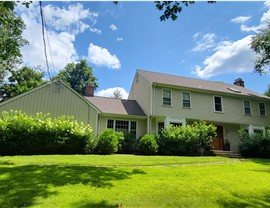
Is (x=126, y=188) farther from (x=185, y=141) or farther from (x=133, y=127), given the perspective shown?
(x=133, y=127)

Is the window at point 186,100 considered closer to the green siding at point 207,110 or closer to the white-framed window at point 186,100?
the white-framed window at point 186,100

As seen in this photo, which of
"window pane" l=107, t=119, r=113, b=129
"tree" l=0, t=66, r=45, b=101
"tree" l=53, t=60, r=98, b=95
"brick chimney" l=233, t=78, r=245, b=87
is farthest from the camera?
"tree" l=53, t=60, r=98, b=95

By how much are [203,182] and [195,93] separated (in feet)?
43.8

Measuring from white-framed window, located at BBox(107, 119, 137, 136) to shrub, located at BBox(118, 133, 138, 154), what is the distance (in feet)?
5.48

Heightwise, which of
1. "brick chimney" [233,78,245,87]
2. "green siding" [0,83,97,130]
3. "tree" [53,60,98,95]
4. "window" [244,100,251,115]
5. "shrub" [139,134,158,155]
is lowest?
"shrub" [139,134,158,155]

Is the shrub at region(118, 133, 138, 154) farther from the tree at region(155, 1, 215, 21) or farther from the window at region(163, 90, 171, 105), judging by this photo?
the tree at region(155, 1, 215, 21)

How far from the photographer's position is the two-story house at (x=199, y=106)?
706 inches

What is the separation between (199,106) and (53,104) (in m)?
12.0

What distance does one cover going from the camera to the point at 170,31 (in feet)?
38.4

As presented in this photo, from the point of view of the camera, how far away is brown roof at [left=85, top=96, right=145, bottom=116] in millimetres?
17688

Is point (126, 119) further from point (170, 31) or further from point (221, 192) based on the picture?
point (221, 192)

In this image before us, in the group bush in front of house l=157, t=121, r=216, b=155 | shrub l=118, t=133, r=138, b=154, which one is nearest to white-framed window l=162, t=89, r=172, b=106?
bush in front of house l=157, t=121, r=216, b=155

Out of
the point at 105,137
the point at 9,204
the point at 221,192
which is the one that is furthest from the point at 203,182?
the point at 105,137

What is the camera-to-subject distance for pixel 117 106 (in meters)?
19.0
